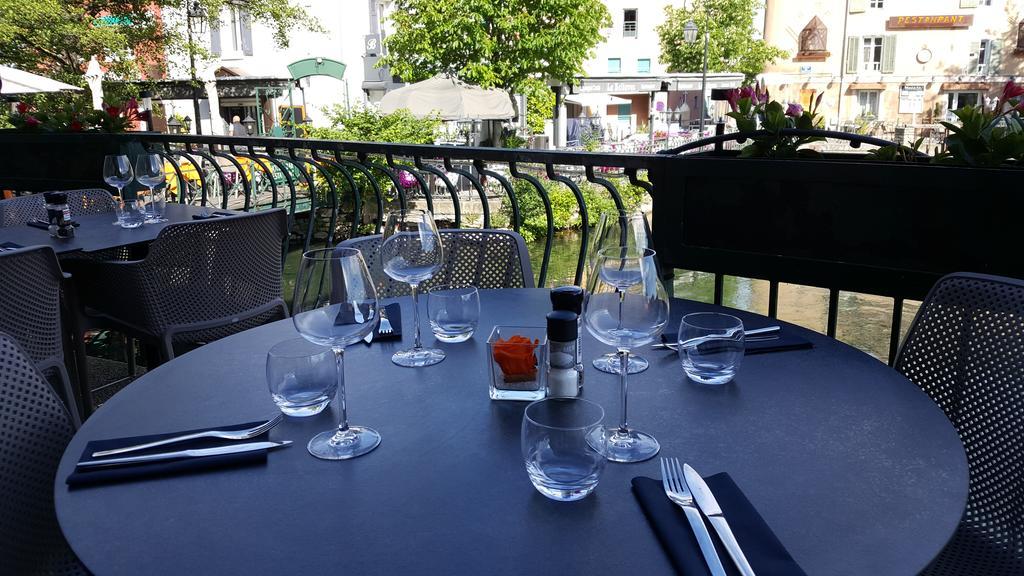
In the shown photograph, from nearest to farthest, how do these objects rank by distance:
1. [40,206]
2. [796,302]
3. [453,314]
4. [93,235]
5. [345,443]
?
1. [345,443]
2. [453,314]
3. [93,235]
4. [40,206]
5. [796,302]

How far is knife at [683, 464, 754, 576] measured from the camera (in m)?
0.79

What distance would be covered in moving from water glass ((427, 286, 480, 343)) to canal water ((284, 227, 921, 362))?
1253 centimetres

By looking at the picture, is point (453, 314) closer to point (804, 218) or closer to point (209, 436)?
point (209, 436)

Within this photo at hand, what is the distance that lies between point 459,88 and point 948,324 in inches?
643

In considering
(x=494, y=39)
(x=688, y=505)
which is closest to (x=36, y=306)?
(x=688, y=505)

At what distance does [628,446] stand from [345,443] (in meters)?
0.41

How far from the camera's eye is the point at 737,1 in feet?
104

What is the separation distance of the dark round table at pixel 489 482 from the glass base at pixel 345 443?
2 centimetres

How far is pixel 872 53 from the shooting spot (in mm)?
39250

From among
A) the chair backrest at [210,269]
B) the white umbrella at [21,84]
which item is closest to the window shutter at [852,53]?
the white umbrella at [21,84]

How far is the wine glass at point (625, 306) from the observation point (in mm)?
1117

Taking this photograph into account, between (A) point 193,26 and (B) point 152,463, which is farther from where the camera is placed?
(A) point 193,26

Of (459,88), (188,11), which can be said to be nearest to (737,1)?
(459,88)

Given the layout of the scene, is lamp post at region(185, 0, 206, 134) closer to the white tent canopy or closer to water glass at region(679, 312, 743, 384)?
the white tent canopy
